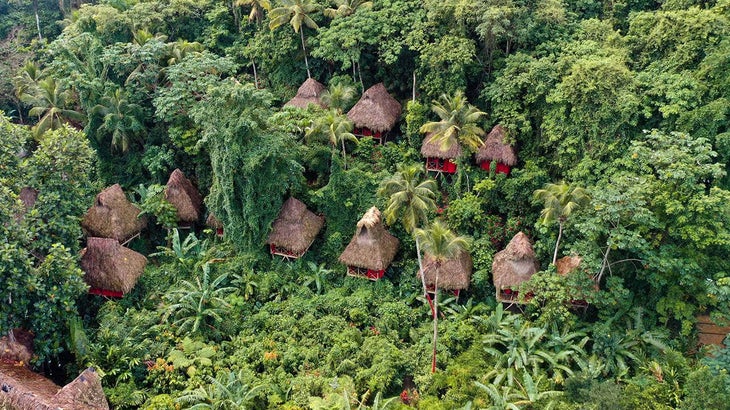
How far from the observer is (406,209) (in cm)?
2034

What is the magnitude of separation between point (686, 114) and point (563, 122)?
162 inches

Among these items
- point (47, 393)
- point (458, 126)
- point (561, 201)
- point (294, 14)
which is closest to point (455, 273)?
point (561, 201)

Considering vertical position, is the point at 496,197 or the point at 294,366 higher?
the point at 496,197

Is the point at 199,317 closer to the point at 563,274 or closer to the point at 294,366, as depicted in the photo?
the point at 294,366

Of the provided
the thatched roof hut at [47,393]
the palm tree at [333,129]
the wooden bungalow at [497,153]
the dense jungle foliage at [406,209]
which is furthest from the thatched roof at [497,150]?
the thatched roof hut at [47,393]

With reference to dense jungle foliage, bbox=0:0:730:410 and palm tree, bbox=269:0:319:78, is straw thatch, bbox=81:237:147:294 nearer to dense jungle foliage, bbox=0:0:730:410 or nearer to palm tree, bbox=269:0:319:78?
dense jungle foliage, bbox=0:0:730:410

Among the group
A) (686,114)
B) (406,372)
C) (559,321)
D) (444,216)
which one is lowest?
(406,372)

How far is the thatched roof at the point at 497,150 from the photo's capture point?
2309cm

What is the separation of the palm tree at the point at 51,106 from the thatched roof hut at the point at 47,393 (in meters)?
12.8

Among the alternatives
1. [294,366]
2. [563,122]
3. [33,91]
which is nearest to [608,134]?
[563,122]

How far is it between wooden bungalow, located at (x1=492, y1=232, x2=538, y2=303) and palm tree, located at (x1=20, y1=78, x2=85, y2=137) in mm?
20807

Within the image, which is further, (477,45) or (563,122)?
(477,45)

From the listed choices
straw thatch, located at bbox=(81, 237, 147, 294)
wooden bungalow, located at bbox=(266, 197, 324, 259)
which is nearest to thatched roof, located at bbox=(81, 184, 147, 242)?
straw thatch, located at bbox=(81, 237, 147, 294)

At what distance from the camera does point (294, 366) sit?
771 inches
